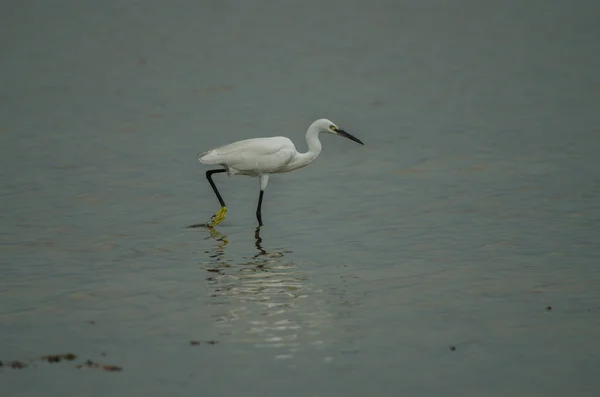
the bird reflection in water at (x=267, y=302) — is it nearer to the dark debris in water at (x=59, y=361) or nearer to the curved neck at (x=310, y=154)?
the dark debris in water at (x=59, y=361)

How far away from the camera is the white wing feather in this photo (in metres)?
13.9

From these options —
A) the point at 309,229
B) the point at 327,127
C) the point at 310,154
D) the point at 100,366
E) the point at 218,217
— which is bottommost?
the point at 100,366

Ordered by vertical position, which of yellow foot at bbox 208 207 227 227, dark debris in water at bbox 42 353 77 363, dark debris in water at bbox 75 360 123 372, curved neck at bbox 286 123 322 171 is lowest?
dark debris in water at bbox 75 360 123 372

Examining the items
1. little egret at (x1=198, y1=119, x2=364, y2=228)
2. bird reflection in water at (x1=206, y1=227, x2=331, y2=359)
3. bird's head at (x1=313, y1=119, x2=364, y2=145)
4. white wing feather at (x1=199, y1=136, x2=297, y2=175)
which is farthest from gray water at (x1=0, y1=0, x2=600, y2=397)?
bird's head at (x1=313, y1=119, x2=364, y2=145)

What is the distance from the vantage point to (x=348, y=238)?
1275 centimetres

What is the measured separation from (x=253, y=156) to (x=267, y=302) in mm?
4188

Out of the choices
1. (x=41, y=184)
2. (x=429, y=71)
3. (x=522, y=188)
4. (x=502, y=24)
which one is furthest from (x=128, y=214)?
(x=502, y=24)

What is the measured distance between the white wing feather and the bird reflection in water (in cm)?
200

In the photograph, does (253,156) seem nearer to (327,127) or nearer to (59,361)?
(327,127)

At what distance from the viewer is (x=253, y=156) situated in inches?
546

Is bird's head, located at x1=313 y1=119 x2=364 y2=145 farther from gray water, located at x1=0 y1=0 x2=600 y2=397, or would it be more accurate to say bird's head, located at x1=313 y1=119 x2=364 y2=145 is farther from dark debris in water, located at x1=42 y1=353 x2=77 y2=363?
dark debris in water, located at x1=42 y1=353 x2=77 y2=363

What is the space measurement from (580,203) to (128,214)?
5.85 metres

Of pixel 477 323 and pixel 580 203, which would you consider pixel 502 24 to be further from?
pixel 477 323

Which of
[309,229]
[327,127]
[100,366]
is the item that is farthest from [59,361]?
[327,127]
